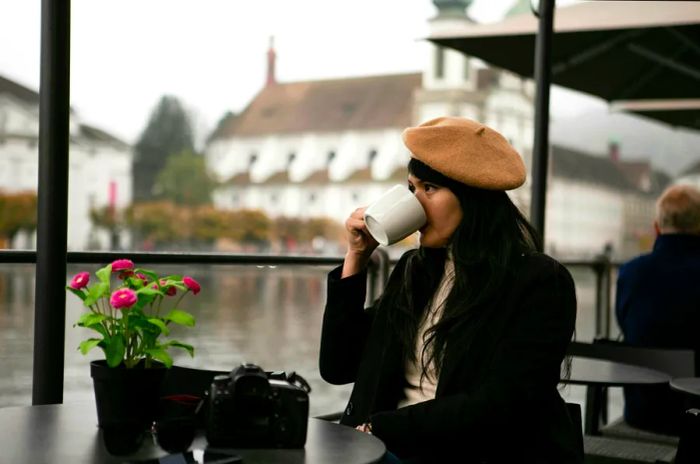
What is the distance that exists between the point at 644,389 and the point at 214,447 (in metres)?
1.54

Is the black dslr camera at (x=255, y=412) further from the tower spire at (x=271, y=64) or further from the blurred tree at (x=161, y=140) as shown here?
the tower spire at (x=271, y=64)

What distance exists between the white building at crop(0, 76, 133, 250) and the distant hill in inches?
1363

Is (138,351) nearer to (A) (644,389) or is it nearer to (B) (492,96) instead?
(A) (644,389)

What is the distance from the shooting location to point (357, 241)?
1.50m

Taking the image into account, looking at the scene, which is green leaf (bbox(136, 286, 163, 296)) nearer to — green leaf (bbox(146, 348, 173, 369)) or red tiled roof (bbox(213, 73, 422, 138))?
green leaf (bbox(146, 348, 173, 369))

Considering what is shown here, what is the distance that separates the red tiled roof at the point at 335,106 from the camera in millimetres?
83125

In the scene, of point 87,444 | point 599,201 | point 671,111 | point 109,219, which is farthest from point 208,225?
point 87,444

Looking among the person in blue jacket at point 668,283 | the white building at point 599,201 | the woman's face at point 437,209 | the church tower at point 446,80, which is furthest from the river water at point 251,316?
the woman's face at point 437,209

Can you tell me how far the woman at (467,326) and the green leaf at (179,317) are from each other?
0.32m

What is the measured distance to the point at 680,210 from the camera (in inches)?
104

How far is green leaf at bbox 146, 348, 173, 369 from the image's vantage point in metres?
1.15

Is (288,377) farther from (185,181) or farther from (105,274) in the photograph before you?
(185,181)

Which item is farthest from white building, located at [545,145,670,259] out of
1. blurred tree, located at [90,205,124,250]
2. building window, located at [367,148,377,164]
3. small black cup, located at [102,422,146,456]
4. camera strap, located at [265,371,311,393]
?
small black cup, located at [102,422,146,456]

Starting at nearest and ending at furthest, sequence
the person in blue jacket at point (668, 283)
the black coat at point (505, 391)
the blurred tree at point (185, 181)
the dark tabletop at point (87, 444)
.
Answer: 1. the dark tabletop at point (87, 444)
2. the black coat at point (505, 391)
3. the person in blue jacket at point (668, 283)
4. the blurred tree at point (185, 181)
